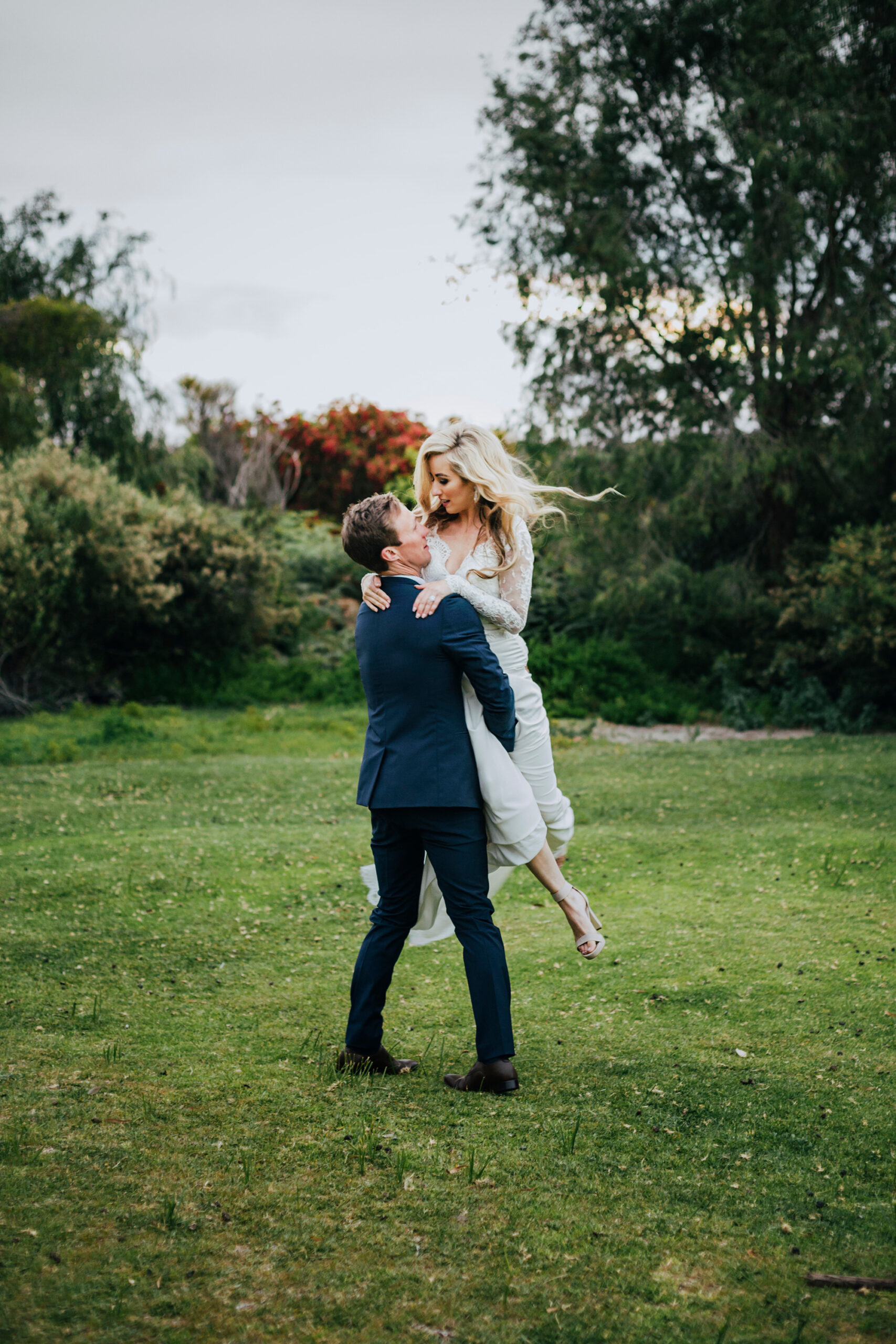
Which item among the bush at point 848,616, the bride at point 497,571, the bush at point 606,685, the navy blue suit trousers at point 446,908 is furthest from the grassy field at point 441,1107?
the bush at point 606,685

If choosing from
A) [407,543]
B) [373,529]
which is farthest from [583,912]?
[373,529]

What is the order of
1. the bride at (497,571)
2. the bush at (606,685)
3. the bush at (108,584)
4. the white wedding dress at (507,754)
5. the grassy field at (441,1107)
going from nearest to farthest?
the grassy field at (441,1107) < the white wedding dress at (507,754) < the bride at (497,571) < the bush at (108,584) < the bush at (606,685)

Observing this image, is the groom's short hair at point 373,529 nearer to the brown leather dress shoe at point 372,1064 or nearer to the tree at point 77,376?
the brown leather dress shoe at point 372,1064

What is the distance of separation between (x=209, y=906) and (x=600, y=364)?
11644 millimetres

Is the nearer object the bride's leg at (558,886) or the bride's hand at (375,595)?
the bride's hand at (375,595)

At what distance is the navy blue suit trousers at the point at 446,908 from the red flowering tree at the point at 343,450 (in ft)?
73.0

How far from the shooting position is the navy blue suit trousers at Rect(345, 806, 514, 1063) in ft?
12.2

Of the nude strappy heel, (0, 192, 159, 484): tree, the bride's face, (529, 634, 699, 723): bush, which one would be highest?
(0, 192, 159, 484): tree

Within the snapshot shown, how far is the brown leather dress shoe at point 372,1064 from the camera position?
3934 mm

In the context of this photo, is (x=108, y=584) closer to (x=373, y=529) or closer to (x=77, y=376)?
(x=77, y=376)

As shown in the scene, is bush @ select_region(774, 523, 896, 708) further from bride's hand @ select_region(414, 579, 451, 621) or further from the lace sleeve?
bride's hand @ select_region(414, 579, 451, 621)

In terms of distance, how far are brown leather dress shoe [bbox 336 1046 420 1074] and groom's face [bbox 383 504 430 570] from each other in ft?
5.86

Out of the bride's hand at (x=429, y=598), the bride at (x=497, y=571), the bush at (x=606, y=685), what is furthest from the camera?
the bush at (x=606, y=685)

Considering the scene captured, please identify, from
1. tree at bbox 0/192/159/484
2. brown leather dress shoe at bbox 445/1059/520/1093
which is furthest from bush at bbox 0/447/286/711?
brown leather dress shoe at bbox 445/1059/520/1093
